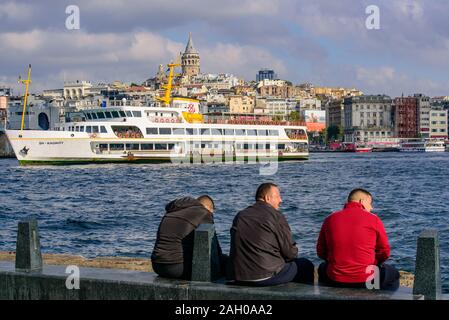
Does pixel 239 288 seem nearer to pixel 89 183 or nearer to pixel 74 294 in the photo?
pixel 74 294

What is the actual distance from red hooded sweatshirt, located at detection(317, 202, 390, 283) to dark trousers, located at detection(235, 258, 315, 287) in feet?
1.08

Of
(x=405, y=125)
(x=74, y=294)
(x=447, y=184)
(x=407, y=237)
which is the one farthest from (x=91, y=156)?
(x=405, y=125)

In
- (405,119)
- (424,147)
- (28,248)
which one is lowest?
(424,147)

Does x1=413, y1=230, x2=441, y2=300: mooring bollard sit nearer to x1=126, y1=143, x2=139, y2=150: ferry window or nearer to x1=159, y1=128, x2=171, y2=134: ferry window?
x1=126, y1=143, x2=139, y2=150: ferry window

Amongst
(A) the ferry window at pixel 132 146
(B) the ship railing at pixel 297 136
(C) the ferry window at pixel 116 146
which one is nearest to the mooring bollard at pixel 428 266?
(C) the ferry window at pixel 116 146

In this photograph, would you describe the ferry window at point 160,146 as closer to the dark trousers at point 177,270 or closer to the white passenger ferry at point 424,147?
the dark trousers at point 177,270

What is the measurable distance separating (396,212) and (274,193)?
56.1 feet

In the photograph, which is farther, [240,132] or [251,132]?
[251,132]

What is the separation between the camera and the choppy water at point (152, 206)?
51.0ft

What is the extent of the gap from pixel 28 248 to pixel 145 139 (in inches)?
1935

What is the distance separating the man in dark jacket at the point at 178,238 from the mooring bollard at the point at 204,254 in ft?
0.37

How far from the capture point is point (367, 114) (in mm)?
170250

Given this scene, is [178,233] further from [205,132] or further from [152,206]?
[205,132]

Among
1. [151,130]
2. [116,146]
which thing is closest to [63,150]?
[116,146]
